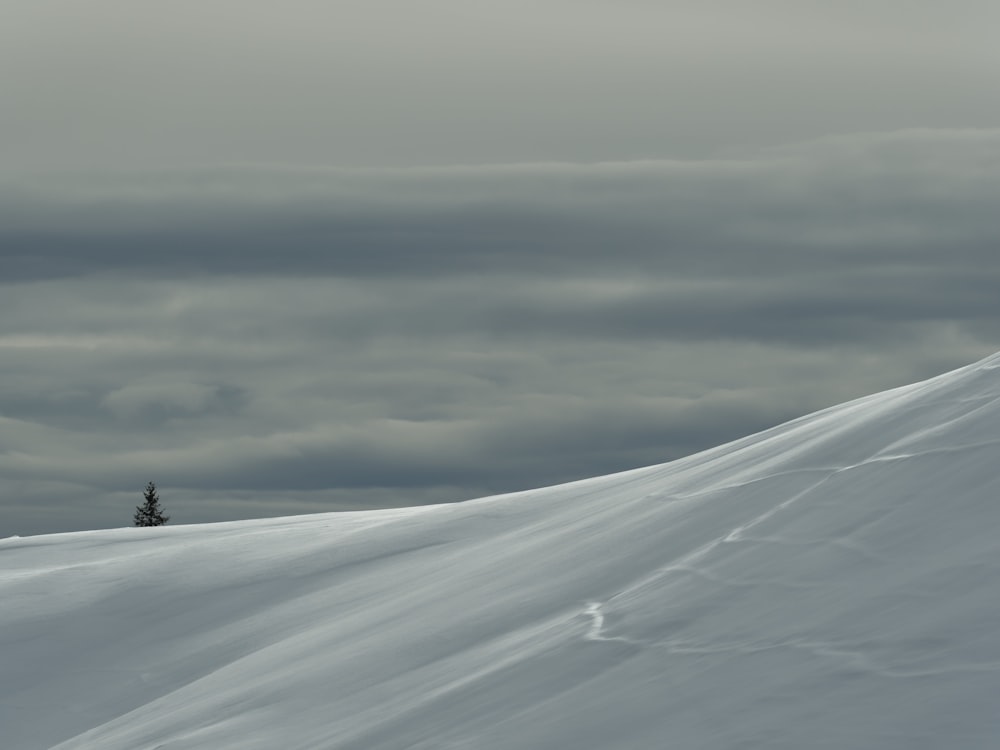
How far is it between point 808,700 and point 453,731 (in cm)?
158

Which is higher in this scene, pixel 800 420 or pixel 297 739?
pixel 800 420

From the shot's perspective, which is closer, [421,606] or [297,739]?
[297,739]

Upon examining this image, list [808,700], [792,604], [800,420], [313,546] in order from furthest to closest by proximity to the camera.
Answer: [313,546]
[800,420]
[792,604]
[808,700]

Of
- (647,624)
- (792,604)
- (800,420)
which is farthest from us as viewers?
(800,420)

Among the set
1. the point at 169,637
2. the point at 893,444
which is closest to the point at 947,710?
the point at 893,444

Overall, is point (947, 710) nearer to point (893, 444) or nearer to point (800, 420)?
point (893, 444)

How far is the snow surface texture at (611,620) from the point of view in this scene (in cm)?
448

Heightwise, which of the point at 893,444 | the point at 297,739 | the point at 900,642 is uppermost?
the point at 893,444

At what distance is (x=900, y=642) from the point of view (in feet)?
14.8

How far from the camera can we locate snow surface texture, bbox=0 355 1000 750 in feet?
14.7

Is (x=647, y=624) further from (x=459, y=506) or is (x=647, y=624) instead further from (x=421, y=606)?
(x=459, y=506)

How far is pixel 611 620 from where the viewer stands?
5906 millimetres

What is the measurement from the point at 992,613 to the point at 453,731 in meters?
2.10

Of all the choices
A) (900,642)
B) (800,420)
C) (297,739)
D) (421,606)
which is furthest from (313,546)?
(900,642)
